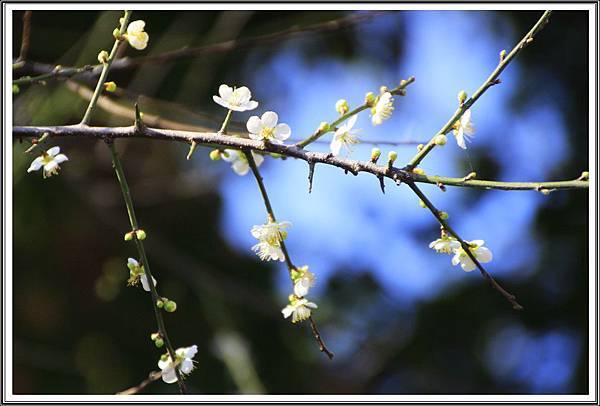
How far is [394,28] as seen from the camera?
10.9 feet

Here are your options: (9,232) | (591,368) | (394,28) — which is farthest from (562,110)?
(9,232)

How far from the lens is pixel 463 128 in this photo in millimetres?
864

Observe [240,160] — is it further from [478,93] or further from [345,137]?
[478,93]

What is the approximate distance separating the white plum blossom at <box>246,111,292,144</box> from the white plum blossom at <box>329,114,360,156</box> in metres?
0.07

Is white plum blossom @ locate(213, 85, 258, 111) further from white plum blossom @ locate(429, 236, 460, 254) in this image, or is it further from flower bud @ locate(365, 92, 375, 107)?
white plum blossom @ locate(429, 236, 460, 254)

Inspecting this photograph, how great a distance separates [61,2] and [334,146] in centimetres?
62

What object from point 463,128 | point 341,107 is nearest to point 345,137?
point 341,107

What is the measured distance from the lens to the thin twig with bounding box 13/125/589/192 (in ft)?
2.41

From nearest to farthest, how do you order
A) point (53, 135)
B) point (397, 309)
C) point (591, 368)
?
1. point (53, 135)
2. point (591, 368)
3. point (397, 309)

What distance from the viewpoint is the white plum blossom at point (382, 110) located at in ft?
2.87

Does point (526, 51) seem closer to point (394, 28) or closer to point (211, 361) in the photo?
point (394, 28)

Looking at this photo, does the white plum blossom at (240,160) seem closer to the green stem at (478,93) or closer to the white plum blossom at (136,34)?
the white plum blossom at (136,34)

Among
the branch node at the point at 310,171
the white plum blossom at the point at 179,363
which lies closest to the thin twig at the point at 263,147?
the branch node at the point at 310,171

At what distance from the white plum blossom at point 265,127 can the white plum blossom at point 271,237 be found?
0.13 metres
